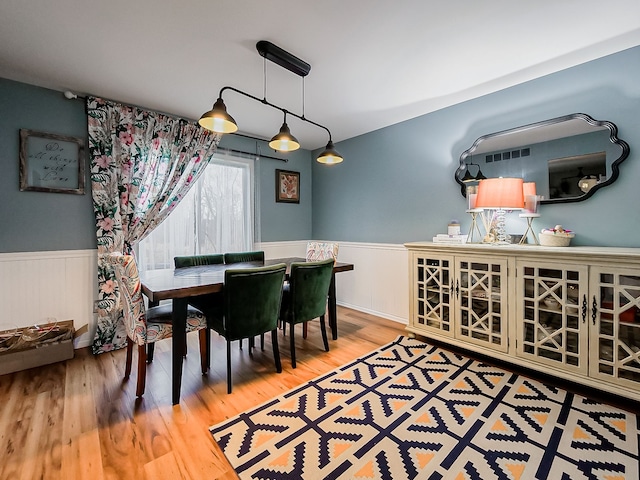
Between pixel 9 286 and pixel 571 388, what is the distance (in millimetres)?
4559

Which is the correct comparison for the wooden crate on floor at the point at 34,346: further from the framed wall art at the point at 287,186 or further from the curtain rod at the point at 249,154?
the framed wall art at the point at 287,186

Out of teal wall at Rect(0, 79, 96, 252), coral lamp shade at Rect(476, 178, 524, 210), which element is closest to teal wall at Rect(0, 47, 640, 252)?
teal wall at Rect(0, 79, 96, 252)

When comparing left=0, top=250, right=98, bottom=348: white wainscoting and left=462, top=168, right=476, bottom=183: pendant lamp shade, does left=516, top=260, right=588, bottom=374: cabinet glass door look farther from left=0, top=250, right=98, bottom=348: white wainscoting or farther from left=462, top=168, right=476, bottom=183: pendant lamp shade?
left=0, top=250, right=98, bottom=348: white wainscoting

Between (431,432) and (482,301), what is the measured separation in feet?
4.08

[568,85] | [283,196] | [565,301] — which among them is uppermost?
[568,85]

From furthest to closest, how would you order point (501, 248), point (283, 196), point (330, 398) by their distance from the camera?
point (283, 196), point (501, 248), point (330, 398)

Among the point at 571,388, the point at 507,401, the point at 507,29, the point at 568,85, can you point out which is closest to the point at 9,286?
the point at 507,401

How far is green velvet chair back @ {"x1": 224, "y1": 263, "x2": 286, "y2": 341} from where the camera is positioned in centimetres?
190

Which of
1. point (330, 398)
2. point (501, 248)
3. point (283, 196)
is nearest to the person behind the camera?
point (330, 398)

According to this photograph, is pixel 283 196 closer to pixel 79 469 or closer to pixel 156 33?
pixel 156 33

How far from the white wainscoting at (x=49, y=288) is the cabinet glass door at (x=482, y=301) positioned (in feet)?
11.6

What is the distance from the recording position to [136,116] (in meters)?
2.89

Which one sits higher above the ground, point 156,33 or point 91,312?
point 156,33

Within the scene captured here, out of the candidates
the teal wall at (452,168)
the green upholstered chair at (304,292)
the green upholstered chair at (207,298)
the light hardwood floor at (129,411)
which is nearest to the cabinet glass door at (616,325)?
the teal wall at (452,168)
